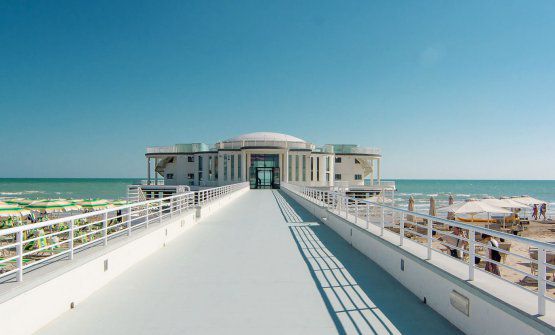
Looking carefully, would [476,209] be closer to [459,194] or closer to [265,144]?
[265,144]

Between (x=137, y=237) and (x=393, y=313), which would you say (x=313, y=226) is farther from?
(x=393, y=313)

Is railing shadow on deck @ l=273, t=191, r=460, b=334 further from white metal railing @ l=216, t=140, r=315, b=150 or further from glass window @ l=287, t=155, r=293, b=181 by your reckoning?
white metal railing @ l=216, t=140, r=315, b=150

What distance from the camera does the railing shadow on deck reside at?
4.40m

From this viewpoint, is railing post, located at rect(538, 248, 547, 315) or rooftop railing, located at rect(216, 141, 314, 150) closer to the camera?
railing post, located at rect(538, 248, 547, 315)

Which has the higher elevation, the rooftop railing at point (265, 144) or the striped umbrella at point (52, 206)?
the rooftop railing at point (265, 144)

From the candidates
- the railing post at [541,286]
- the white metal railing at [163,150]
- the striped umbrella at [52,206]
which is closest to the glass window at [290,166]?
the white metal railing at [163,150]

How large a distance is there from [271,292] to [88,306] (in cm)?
272

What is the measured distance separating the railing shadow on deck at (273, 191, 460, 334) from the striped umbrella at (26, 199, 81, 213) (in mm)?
23131

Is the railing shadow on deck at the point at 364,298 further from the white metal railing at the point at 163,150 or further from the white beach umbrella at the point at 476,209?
the white metal railing at the point at 163,150

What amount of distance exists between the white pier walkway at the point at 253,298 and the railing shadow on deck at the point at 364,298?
1 centimetres

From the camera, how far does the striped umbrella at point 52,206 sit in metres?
24.3

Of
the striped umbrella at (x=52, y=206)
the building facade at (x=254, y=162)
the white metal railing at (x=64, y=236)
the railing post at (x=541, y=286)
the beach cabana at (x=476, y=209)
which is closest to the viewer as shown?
the railing post at (x=541, y=286)

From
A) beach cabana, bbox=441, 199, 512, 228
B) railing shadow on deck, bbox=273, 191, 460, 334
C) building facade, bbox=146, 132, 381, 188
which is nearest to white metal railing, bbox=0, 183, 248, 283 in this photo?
railing shadow on deck, bbox=273, 191, 460, 334

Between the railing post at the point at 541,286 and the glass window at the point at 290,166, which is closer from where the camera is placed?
the railing post at the point at 541,286
